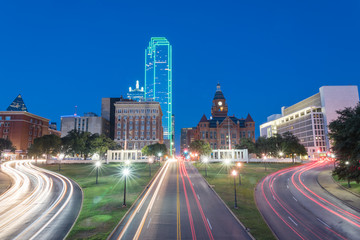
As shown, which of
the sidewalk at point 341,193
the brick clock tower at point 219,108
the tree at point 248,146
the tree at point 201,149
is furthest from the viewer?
the brick clock tower at point 219,108

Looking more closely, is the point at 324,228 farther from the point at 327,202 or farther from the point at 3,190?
the point at 3,190

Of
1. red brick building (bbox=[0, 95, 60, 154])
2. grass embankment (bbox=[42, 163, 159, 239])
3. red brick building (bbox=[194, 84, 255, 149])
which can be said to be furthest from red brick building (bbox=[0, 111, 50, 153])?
red brick building (bbox=[194, 84, 255, 149])

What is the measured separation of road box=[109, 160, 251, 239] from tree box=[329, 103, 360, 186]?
1691 cm

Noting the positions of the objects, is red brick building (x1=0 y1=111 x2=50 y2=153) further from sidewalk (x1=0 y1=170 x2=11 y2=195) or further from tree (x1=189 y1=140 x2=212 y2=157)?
tree (x1=189 y1=140 x2=212 y2=157)

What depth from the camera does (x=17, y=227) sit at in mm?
21000

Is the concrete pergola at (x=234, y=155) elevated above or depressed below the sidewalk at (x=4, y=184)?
above

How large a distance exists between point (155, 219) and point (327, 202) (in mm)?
25561

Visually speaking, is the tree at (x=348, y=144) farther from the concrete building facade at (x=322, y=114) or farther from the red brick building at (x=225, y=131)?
the concrete building facade at (x=322, y=114)

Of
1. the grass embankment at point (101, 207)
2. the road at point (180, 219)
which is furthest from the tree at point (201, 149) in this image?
the road at point (180, 219)

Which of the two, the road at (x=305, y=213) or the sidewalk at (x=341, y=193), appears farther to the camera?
the sidewalk at (x=341, y=193)

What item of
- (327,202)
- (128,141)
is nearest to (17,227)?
(327,202)

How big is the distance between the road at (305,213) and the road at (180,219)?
4983 millimetres

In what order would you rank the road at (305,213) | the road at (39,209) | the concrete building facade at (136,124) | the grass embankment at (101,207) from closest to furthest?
the grass embankment at (101,207)
the road at (39,209)
the road at (305,213)
the concrete building facade at (136,124)

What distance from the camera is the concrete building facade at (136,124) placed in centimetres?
13575
